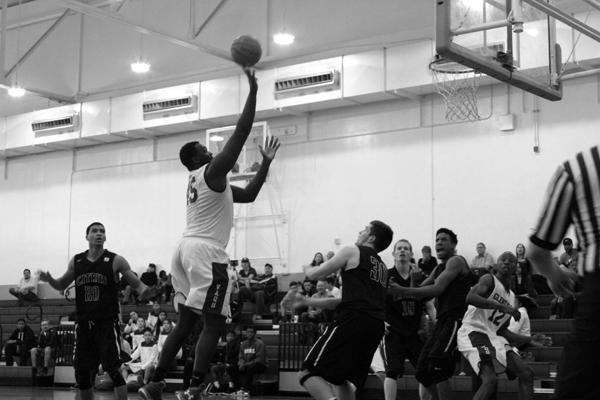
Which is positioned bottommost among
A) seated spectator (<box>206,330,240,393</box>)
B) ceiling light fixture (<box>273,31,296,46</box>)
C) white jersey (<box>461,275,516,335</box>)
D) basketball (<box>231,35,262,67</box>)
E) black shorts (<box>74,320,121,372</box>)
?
seated spectator (<box>206,330,240,393</box>)

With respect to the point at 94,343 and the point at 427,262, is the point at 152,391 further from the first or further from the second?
the point at 427,262

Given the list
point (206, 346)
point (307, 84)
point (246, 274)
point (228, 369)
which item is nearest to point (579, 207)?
point (206, 346)

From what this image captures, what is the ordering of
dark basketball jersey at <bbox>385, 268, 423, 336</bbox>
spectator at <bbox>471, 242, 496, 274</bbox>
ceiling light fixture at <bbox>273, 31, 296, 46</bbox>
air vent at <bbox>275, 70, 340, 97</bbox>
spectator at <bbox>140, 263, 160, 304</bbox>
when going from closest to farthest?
dark basketball jersey at <bbox>385, 268, 423, 336</bbox> → spectator at <bbox>471, 242, 496, 274</bbox> → ceiling light fixture at <bbox>273, 31, 296, 46</bbox> → air vent at <bbox>275, 70, 340, 97</bbox> → spectator at <bbox>140, 263, 160, 304</bbox>

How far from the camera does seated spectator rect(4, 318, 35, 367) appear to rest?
830 inches

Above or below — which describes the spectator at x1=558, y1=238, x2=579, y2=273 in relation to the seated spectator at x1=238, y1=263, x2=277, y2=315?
above

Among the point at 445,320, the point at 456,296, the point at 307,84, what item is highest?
the point at 307,84

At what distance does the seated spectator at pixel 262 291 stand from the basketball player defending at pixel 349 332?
13.3m

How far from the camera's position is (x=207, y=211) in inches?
256

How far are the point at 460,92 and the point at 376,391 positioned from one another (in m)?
5.95

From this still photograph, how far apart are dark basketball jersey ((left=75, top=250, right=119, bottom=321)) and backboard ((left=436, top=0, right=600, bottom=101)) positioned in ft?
13.2

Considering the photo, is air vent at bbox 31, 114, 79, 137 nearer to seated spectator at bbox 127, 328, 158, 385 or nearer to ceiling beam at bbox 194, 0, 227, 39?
ceiling beam at bbox 194, 0, 227, 39

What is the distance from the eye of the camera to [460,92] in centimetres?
1680

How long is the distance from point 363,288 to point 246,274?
1493 cm

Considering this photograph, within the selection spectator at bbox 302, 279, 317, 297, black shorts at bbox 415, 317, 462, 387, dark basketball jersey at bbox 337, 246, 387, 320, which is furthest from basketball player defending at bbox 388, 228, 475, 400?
spectator at bbox 302, 279, 317, 297
